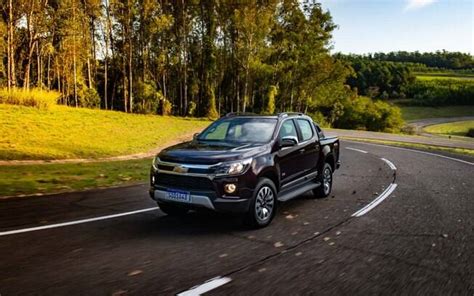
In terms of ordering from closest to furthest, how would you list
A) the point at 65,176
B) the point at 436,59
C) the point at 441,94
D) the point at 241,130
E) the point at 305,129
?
the point at 241,130, the point at 305,129, the point at 65,176, the point at 441,94, the point at 436,59

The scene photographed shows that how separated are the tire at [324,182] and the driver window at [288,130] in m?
1.50

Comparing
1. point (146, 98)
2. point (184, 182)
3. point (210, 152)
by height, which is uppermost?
point (146, 98)

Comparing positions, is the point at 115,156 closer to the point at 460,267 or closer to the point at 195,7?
the point at 460,267

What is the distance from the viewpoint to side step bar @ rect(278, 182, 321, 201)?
25.3 ft

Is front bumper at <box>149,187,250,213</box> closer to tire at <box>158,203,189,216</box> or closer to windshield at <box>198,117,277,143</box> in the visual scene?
tire at <box>158,203,189,216</box>

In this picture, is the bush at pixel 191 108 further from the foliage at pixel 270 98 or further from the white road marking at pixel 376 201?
the white road marking at pixel 376 201

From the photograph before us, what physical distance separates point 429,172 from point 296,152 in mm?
8601

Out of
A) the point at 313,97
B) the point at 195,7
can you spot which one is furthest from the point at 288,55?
the point at 195,7

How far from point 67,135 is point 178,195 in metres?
15.9

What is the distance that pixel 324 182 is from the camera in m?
9.88

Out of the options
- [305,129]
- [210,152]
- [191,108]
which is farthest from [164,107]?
[210,152]

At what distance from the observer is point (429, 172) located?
14875 millimetres

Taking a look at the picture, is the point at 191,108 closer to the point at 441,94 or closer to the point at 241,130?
the point at 241,130

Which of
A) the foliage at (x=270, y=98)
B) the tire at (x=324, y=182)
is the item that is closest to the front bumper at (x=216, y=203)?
the tire at (x=324, y=182)
